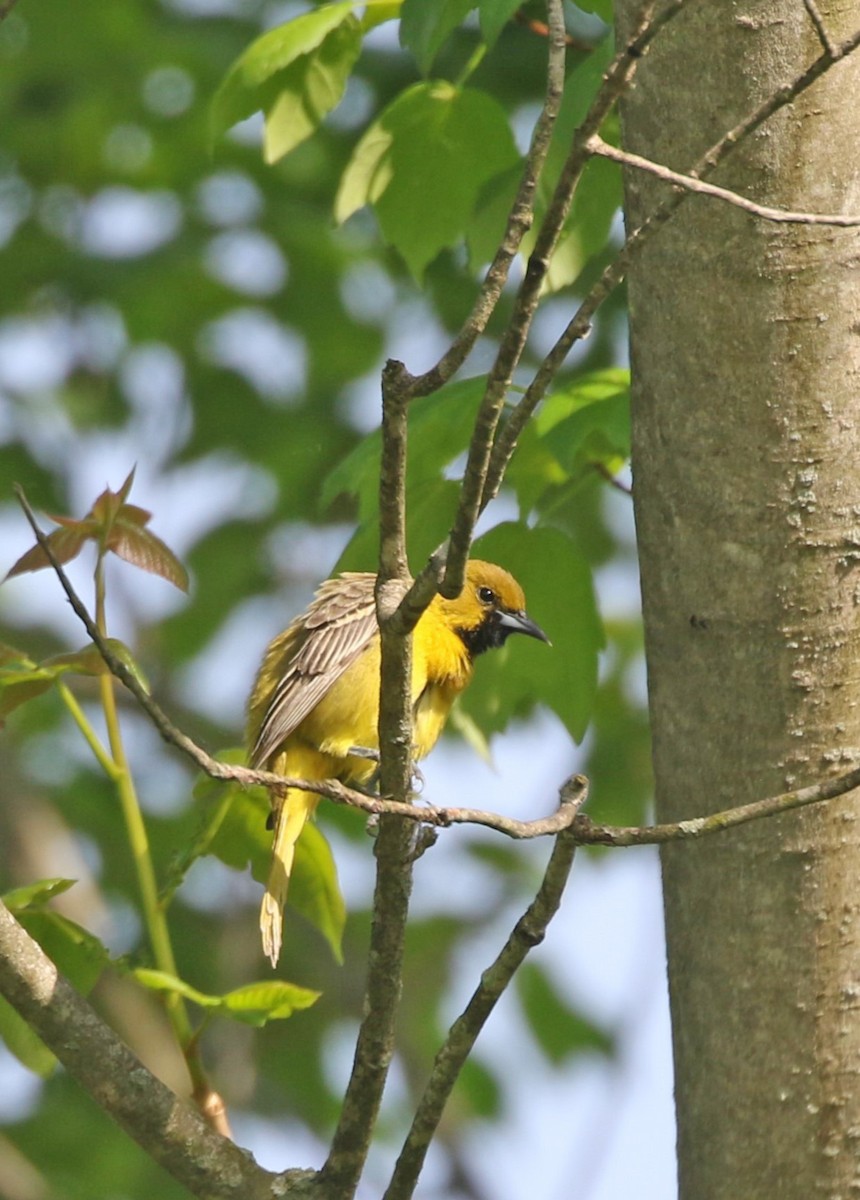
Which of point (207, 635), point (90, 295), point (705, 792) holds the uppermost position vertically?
point (90, 295)

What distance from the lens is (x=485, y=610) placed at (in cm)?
541

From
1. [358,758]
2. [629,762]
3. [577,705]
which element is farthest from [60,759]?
[577,705]

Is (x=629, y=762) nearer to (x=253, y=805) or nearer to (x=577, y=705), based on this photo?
(x=577, y=705)

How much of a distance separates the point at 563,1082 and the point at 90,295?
4815 mm

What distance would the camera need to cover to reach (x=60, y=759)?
9914mm

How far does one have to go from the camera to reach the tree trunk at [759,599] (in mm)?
2947

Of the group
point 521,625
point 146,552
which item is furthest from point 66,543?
point 521,625

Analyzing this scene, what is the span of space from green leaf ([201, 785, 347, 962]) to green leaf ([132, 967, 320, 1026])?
15.5 inches

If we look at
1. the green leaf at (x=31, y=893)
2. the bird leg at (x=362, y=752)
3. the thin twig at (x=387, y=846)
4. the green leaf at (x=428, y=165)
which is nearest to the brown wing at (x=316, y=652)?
the bird leg at (x=362, y=752)

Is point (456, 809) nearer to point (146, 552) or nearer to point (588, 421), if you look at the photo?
point (146, 552)

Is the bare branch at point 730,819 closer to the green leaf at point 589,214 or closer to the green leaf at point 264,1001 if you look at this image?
the green leaf at point 264,1001

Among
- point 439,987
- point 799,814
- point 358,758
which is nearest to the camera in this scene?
point 799,814

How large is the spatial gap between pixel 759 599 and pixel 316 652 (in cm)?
228

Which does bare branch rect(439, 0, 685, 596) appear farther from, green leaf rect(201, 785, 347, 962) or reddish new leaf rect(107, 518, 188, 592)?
green leaf rect(201, 785, 347, 962)
